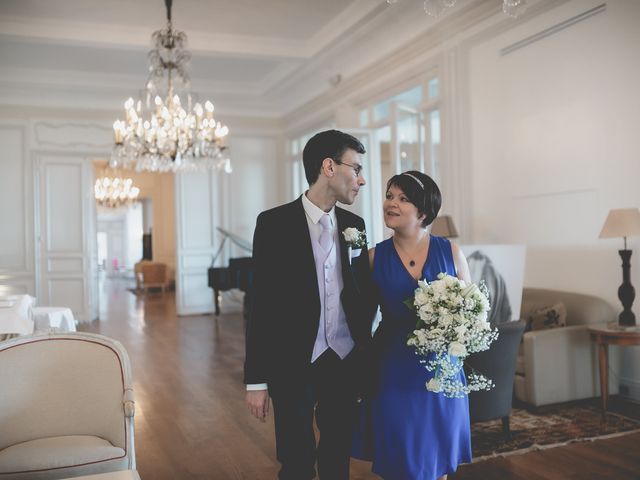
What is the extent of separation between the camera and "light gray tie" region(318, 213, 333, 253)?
80.2 inches

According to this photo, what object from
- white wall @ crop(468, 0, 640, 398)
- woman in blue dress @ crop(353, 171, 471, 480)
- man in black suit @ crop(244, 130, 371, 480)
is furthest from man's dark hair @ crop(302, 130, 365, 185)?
white wall @ crop(468, 0, 640, 398)

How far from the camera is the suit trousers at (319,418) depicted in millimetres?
1962

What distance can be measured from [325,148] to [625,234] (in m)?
2.79

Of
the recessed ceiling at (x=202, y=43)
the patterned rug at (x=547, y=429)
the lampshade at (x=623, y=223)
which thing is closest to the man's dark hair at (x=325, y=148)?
the patterned rug at (x=547, y=429)

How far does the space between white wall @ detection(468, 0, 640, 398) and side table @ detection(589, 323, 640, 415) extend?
45cm

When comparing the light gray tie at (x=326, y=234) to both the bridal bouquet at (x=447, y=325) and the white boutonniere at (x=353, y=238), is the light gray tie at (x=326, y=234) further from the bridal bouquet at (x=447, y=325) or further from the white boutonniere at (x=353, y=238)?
the bridal bouquet at (x=447, y=325)

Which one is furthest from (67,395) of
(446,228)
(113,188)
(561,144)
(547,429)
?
(113,188)

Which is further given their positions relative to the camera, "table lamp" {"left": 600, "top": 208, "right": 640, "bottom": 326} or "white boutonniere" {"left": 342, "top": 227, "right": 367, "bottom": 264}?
"table lamp" {"left": 600, "top": 208, "right": 640, "bottom": 326}

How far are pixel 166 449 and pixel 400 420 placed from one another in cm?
209

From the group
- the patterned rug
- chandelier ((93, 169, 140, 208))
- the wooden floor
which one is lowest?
the wooden floor

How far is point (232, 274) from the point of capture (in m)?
8.93

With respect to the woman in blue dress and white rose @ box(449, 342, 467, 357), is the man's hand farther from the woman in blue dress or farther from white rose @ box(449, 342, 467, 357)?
white rose @ box(449, 342, 467, 357)

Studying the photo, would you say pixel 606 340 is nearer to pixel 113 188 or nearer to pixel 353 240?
pixel 353 240

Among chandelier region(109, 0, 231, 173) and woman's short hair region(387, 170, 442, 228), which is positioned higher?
chandelier region(109, 0, 231, 173)
